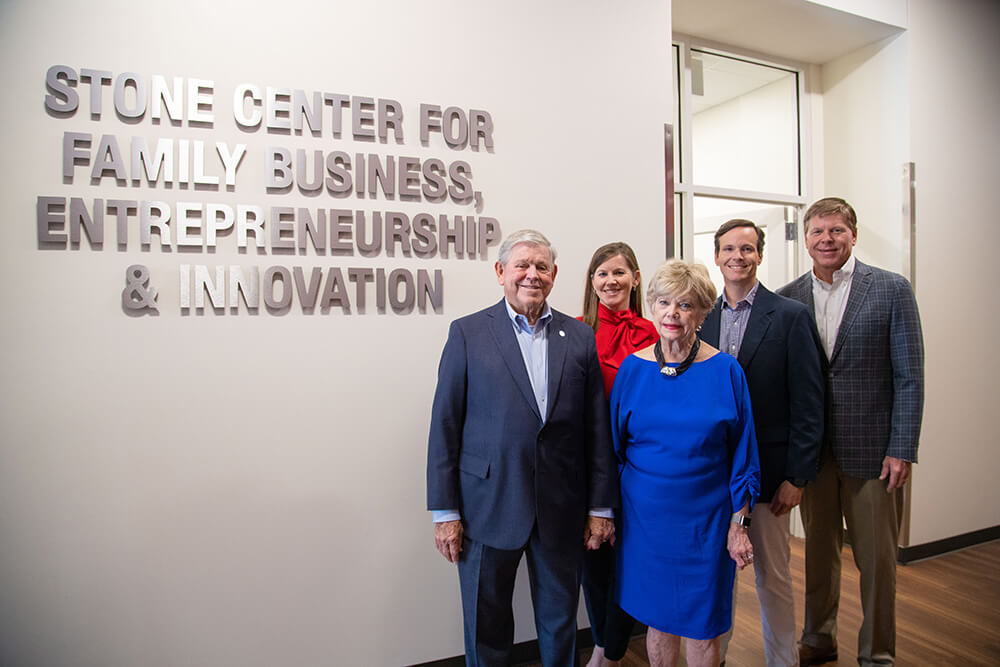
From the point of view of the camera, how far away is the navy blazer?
84.0 inches

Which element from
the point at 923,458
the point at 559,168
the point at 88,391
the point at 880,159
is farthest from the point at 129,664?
the point at 880,159

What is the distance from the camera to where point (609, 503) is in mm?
1958

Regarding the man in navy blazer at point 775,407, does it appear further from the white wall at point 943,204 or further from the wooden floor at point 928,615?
the white wall at point 943,204

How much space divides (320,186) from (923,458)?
3809 mm

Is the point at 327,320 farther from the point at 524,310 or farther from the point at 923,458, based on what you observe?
the point at 923,458

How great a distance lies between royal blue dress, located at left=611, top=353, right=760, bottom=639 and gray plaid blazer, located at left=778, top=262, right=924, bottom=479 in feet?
2.56

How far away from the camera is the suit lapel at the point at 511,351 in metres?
1.88

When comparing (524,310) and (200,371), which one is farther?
(200,371)

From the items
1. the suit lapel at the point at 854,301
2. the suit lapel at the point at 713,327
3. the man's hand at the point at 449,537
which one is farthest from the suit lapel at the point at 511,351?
the suit lapel at the point at 854,301

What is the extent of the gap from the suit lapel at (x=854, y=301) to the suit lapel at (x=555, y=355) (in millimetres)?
1215

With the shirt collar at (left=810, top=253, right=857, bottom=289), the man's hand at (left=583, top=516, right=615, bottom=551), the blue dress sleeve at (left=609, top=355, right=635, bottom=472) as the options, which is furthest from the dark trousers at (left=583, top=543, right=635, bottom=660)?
the shirt collar at (left=810, top=253, right=857, bottom=289)

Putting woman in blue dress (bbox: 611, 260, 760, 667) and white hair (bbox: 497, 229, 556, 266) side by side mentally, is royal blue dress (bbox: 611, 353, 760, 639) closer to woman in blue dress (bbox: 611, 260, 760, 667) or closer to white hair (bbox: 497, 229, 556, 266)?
woman in blue dress (bbox: 611, 260, 760, 667)

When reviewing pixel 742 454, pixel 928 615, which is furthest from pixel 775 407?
pixel 928 615

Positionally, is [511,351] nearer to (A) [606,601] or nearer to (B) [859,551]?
(A) [606,601]
